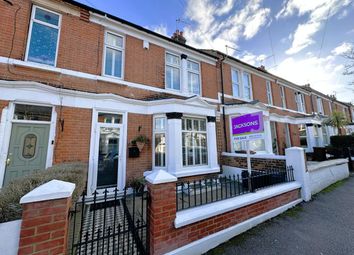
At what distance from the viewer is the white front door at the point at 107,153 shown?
5.56 metres

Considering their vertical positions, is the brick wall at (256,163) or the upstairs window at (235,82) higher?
the upstairs window at (235,82)

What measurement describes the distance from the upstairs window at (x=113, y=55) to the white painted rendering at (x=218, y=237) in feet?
20.0

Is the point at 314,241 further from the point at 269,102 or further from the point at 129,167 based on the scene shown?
the point at 269,102

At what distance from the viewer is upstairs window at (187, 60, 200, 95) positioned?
8406 millimetres

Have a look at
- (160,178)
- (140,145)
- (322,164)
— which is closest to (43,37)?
(140,145)

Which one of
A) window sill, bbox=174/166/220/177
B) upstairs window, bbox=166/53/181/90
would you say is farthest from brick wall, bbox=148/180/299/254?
upstairs window, bbox=166/53/181/90

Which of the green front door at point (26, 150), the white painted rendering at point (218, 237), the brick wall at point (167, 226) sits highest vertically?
the green front door at point (26, 150)

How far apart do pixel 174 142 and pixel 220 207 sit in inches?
135

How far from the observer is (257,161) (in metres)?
6.88

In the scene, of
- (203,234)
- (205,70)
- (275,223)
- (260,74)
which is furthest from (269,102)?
(203,234)

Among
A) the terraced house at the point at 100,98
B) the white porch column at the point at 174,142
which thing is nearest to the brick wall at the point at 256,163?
the terraced house at the point at 100,98

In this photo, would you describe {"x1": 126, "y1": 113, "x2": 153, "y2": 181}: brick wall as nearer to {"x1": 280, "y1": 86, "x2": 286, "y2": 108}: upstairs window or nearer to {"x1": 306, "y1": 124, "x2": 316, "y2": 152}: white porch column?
{"x1": 280, "y1": 86, "x2": 286, "y2": 108}: upstairs window

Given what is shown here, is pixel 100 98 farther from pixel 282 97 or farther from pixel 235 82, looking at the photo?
pixel 282 97

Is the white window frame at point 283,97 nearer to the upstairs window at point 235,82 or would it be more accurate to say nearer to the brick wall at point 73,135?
the upstairs window at point 235,82
